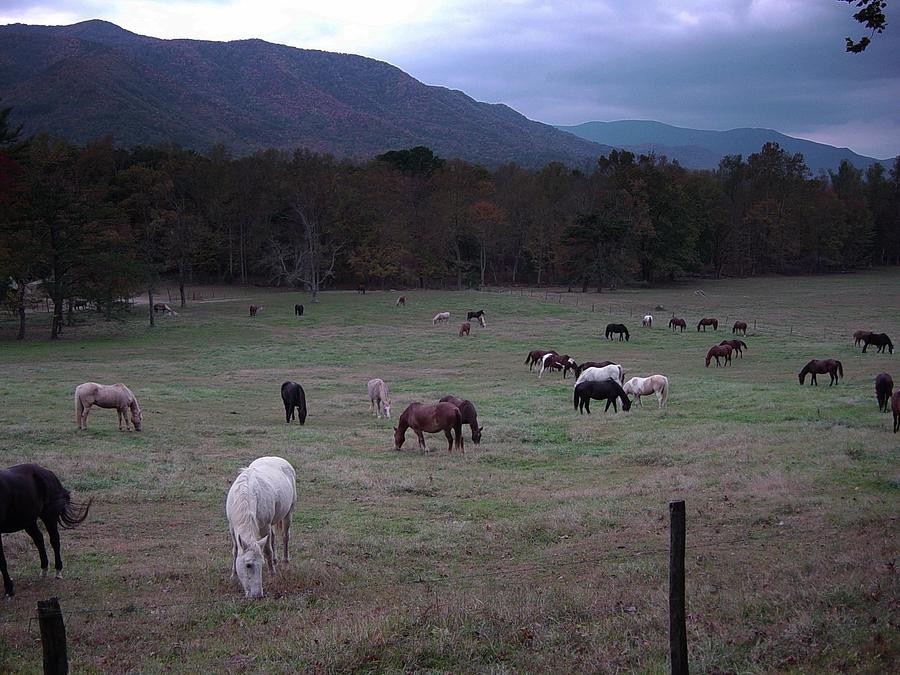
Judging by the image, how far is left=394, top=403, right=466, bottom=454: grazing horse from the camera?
58.4 feet

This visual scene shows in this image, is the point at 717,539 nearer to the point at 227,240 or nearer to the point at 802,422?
the point at 802,422

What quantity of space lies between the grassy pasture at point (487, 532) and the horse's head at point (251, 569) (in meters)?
0.22

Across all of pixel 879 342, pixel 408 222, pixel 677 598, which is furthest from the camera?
pixel 408 222

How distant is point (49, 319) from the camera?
57781 millimetres

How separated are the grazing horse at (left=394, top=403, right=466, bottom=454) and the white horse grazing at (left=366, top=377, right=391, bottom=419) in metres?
5.56

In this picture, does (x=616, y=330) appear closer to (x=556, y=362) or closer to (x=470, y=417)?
(x=556, y=362)

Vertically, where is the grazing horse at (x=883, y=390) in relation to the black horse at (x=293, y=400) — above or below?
above

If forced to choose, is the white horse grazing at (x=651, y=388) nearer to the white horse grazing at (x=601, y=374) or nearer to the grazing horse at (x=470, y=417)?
the white horse grazing at (x=601, y=374)

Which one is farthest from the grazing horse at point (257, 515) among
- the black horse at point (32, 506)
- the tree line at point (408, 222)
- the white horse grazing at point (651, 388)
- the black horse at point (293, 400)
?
the tree line at point (408, 222)

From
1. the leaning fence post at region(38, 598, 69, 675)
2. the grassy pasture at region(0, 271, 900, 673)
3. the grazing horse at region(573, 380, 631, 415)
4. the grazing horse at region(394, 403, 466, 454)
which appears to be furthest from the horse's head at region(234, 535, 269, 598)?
the grazing horse at region(573, 380, 631, 415)

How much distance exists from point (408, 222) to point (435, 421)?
68.2 m

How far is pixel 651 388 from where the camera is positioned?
82.8ft

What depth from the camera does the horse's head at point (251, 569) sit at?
28.0 ft

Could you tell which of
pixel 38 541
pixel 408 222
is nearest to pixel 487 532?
pixel 38 541
